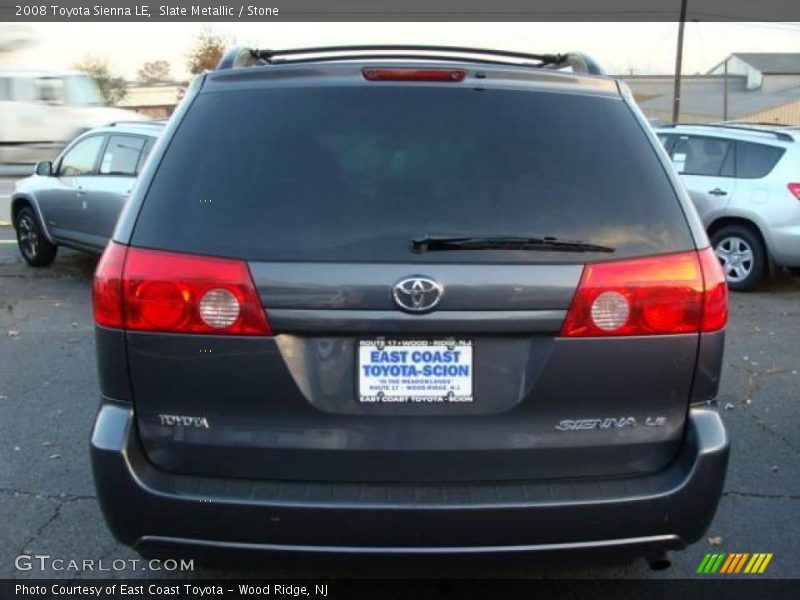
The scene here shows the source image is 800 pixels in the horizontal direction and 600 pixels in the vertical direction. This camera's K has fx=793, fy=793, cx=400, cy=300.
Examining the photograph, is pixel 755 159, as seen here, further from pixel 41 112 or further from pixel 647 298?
pixel 41 112

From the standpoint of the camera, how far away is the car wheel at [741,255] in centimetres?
838

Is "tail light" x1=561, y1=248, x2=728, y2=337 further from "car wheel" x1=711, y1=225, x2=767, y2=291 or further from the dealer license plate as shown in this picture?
"car wheel" x1=711, y1=225, x2=767, y2=291

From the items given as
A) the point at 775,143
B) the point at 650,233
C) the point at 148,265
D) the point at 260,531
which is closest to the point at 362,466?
the point at 260,531

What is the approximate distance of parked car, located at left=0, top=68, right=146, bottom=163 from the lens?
21328mm

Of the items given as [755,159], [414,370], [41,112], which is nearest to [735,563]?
[414,370]

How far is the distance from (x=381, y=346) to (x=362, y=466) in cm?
35

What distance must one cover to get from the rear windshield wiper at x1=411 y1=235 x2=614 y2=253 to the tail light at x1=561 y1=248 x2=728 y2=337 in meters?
0.07

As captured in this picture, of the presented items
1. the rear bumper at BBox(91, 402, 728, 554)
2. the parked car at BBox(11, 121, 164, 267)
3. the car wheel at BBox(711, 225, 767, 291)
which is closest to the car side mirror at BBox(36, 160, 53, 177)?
the parked car at BBox(11, 121, 164, 267)

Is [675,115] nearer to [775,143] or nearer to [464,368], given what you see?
[775,143]

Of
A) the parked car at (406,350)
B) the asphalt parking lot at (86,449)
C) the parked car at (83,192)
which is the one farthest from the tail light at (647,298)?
the parked car at (83,192)

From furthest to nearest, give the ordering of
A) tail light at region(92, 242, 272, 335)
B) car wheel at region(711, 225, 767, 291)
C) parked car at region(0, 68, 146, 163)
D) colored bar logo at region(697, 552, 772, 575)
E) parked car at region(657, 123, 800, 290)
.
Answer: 1. parked car at region(0, 68, 146, 163)
2. car wheel at region(711, 225, 767, 291)
3. parked car at region(657, 123, 800, 290)
4. colored bar logo at region(697, 552, 772, 575)
5. tail light at region(92, 242, 272, 335)

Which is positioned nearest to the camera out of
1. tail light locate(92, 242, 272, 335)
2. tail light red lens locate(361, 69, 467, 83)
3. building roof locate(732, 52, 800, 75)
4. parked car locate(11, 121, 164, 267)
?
tail light locate(92, 242, 272, 335)

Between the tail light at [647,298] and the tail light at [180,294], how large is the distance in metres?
0.91

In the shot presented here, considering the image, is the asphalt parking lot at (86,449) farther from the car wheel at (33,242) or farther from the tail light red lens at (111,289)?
the car wheel at (33,242)
